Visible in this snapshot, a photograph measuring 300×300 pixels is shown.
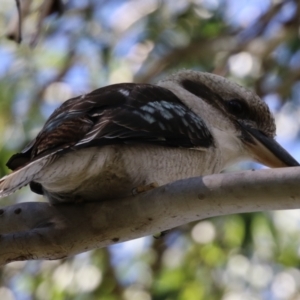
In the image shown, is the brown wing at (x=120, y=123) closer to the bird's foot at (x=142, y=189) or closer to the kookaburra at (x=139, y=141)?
the kookaburra at (x=139, y=141)

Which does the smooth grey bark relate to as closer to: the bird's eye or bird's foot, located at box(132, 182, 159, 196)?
bird's foot, located at box(132, 182, 159, 196)

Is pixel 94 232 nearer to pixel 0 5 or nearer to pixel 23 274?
pixel 23 274

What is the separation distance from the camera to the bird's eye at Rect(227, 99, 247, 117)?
2.60 m

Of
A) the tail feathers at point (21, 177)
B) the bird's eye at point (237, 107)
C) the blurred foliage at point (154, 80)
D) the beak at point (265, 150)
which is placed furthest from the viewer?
the blurred foliage at point (154, 80)

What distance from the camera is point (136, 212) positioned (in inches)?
71.7

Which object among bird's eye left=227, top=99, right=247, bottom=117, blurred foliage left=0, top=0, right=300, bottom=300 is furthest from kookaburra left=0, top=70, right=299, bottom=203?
blurred foliage left=0, top=0, right=300, bottom=300

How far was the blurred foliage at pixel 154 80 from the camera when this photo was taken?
3840 millimetres

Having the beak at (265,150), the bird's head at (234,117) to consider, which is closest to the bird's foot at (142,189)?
the bird's head at (234,117)

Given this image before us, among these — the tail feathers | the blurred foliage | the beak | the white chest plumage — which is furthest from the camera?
the blurred foliage

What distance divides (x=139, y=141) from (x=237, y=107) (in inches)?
27.2

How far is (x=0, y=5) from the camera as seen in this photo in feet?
16.2

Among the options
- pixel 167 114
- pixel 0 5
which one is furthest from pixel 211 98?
pixel 0 5

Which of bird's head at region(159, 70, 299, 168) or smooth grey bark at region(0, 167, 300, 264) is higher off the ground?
smooth grey bark at region(0, 167, 300, 264)

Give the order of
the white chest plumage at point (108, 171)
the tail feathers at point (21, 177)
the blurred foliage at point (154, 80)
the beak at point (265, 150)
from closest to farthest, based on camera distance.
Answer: the tail feathers at point (21, 177)
the white chest plumage at point (108, 171)
the beak at point (265, 150)
the blurred foliage at point (154, 80)
